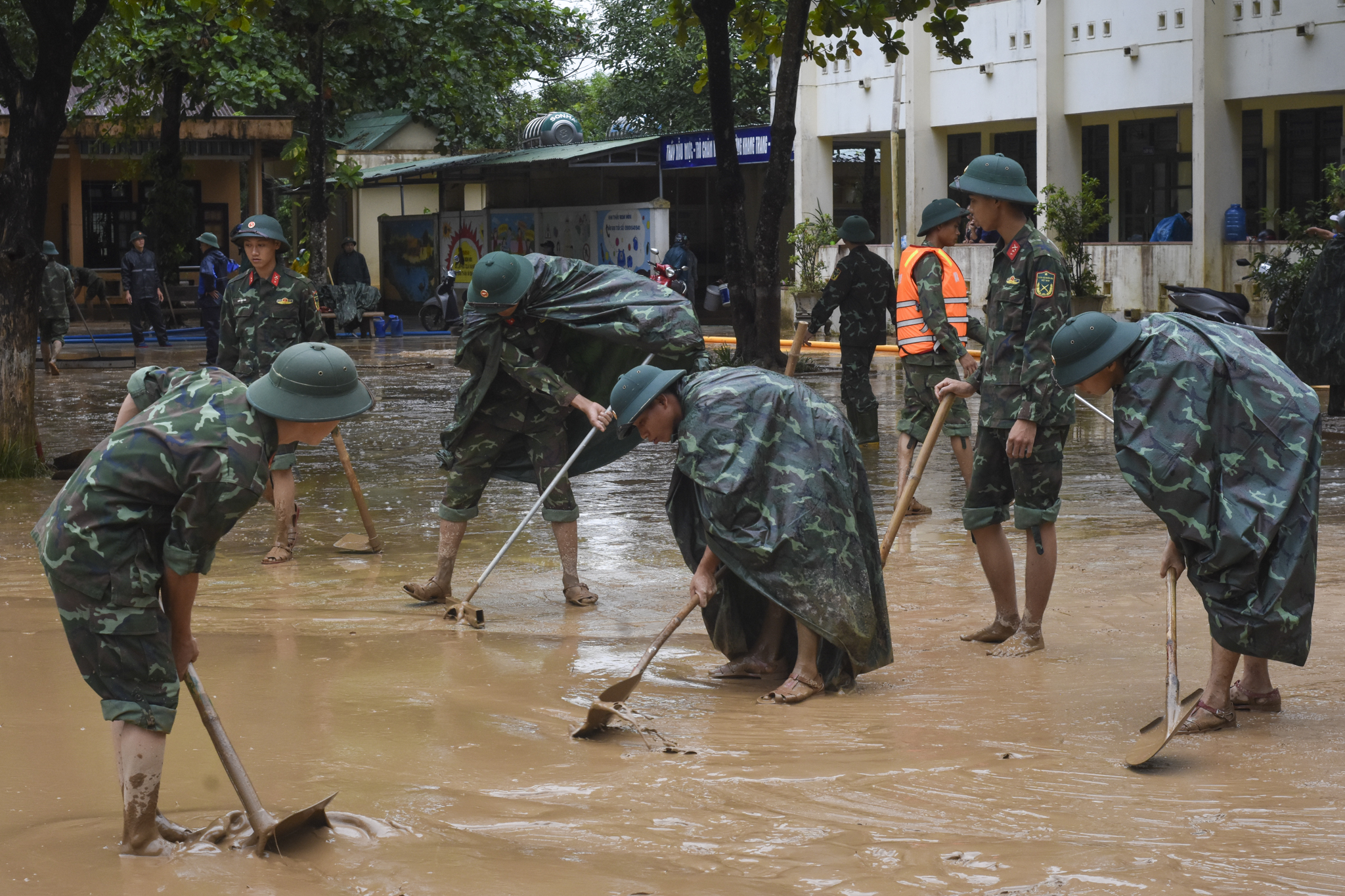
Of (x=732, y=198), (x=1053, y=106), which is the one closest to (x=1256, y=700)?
(x=732, y=198)

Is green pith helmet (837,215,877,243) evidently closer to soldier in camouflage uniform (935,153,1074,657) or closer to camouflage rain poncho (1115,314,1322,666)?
soldier in camouflage uniform (935,153,1074,657)

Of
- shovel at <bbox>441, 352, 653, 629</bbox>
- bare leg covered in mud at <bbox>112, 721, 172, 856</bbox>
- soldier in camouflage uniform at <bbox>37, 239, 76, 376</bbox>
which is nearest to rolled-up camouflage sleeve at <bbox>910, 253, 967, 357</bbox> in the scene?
shovel at <bbox>441, 352, 653, 629</bbox>

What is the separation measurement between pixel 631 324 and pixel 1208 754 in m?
3.20

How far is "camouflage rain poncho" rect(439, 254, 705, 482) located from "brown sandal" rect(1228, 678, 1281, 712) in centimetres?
272

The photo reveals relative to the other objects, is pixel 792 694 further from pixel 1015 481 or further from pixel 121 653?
pixel 121 653

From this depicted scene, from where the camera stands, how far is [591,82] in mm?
70750

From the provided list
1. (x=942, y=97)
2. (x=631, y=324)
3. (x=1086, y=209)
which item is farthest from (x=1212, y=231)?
(x=631, y=324)

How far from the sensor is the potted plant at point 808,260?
78.1ft

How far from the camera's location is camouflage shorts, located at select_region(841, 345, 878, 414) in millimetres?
11406

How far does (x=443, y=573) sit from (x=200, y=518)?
10.7 ft

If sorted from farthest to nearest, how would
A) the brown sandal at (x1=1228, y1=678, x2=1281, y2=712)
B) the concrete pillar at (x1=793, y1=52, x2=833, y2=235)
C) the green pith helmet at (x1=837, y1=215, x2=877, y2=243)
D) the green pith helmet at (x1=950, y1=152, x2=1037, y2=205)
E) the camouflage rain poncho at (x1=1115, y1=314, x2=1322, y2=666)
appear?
the concrete pillar at (x1=793, y1=52, x2=833, y2=235), the green pith helmet at (x1=837, y1=215, x2=877, y2=243), the green pith helmet at (x1=950, y1=152, x2=1037, y2=205), the brown sandal at (x1=1228, y1=678, x2=1281, y2=712), the camouflage rain poncho at (x1=1115, y1=314, x2=1322, y2=666)

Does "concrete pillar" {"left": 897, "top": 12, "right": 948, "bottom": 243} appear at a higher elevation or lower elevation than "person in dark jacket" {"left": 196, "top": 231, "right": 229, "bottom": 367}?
higher

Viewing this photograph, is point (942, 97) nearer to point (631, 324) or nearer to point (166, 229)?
point (166, 229)

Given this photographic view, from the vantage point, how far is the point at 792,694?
541 centimetres
